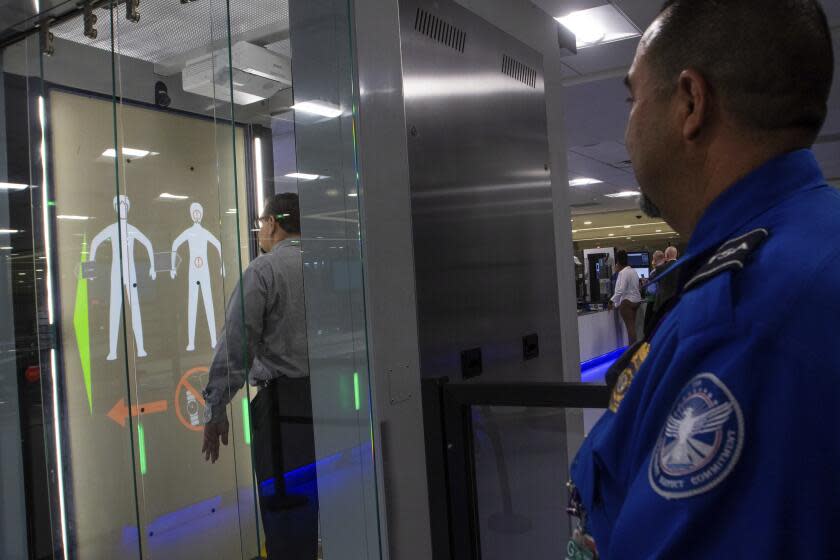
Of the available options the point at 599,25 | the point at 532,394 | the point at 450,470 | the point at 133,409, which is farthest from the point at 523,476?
the point at 599,25

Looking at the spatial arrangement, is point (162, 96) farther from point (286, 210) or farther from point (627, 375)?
point (627, 375)

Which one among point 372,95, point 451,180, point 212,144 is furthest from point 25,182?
point 451,180

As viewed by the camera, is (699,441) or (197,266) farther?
(197,266)

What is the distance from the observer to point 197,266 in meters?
1.80

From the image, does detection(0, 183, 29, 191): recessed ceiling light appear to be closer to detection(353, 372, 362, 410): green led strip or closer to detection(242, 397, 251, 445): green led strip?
detection(242, 397, 251, 445): green led strip

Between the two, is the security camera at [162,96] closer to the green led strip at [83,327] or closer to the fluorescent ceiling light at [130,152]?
the fluorescent ceiling light at [130,152]

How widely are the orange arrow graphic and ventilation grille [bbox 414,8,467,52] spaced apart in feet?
4.18

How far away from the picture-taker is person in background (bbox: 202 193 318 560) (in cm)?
158

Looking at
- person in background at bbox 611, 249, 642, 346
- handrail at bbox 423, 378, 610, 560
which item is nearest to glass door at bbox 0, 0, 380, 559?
handrail at bbox 423, 378, 610, 560

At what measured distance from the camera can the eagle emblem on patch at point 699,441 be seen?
52 cm

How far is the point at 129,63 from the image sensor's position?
1.75 m

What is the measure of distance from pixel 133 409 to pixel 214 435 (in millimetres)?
247

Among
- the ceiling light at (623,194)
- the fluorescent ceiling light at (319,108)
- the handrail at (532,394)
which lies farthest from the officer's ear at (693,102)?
the ceiling light at (623,194)

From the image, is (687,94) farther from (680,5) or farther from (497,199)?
(497,199)
